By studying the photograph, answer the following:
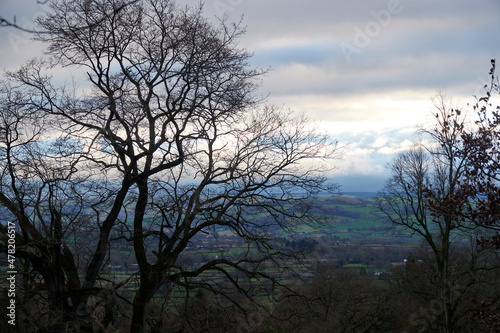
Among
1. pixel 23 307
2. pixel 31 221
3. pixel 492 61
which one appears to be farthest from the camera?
pixel 31 221

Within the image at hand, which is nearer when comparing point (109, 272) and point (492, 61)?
point (492, 61)

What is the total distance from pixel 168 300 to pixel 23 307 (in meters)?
3.08

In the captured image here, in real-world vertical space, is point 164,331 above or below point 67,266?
below

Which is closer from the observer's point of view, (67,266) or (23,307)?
(23,307)

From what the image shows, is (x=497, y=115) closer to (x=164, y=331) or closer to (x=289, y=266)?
(x=289, y=266)

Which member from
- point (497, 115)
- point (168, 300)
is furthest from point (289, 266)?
point (497, 115)

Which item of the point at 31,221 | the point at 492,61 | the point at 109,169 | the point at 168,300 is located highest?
the point at 492,61

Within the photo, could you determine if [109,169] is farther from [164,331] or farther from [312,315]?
[312,315]

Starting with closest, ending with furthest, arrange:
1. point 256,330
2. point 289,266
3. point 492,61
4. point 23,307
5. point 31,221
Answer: point 492,61
point 23,307
point 31,221
point 289,266
point 256,330

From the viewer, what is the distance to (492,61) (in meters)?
6.34

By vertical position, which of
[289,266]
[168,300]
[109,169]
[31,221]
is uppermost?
[109,169]

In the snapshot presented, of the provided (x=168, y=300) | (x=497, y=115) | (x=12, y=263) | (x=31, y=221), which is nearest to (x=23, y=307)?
(x=12, y=263)

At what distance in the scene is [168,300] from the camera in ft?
34.7

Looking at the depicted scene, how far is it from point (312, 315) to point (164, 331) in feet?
11.7
